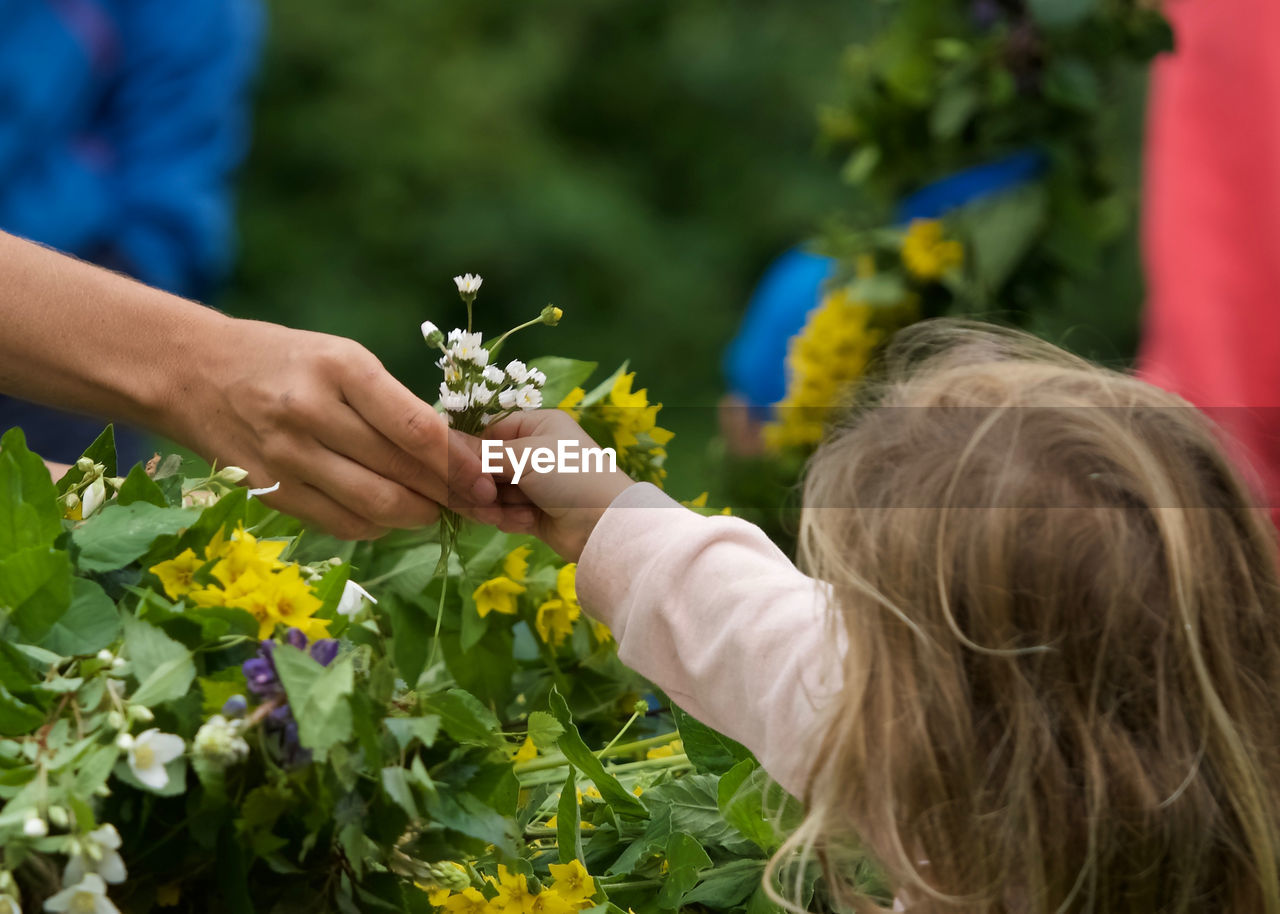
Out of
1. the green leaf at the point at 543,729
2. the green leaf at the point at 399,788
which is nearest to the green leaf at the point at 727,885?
the green leaf at the point at 543,729

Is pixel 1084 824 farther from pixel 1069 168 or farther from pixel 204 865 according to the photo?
pixel 1069 168

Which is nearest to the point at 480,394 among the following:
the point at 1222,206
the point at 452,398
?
the point at 452,398

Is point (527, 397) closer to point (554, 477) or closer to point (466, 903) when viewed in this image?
point (554, 477)

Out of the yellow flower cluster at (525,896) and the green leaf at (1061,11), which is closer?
the yellow flower cluster at (525,896)

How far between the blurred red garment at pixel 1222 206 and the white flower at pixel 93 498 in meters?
1.35

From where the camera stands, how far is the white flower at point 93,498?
742mm

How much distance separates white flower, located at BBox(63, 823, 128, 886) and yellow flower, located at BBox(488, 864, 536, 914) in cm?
22

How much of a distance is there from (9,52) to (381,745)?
1523 millimetres

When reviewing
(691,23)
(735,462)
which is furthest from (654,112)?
(735,462)

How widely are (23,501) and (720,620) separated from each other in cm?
37

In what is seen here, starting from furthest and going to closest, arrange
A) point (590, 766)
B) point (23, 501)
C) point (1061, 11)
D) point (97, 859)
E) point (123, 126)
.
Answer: point (123, 126) → point (1061, 11) → point (590, 766) → point (23, 501) → point (97, 859)

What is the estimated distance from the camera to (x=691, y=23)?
5.91 metres

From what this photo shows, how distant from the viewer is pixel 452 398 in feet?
2.55

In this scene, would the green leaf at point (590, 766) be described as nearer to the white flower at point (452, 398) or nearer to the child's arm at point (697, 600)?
the child's arm at point (697, 600)
